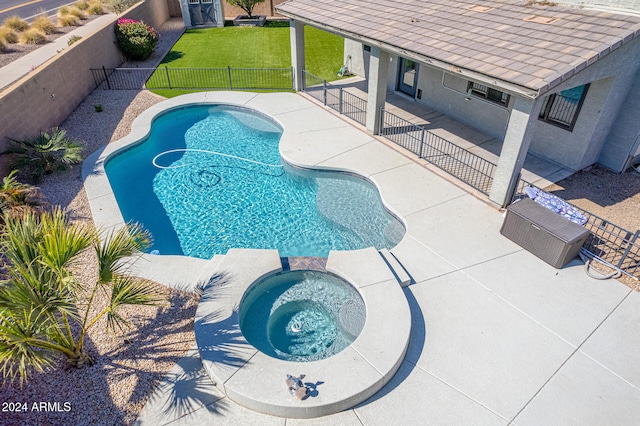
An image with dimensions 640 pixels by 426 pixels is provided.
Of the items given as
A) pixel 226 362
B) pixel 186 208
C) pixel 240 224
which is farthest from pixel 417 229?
pixel 186 208

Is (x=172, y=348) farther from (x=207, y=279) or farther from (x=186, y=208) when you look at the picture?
(x=186, y=208)

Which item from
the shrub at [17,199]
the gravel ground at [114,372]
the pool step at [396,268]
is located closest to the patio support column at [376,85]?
the pool step at [396,268]

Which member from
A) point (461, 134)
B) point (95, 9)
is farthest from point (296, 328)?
point (95, 9)

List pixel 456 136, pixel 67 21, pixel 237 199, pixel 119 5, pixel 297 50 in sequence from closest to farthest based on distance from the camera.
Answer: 1. pixel 237 199
2. pixel 456 136
3. pixel 297 50
4. pixel 67 21
5. pixel 119 5

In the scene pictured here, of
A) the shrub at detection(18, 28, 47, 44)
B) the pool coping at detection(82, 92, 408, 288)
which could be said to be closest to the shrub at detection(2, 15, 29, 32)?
the shrub at detection(18, 28, 47, 44)

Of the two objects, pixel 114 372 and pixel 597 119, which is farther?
pixel 597 119

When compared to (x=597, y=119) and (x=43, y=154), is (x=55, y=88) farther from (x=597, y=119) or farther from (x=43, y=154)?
(x=597, y=119)

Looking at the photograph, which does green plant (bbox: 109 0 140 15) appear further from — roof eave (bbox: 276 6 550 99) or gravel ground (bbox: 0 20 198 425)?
gravel ground (bbox: 0 20 198 425)
